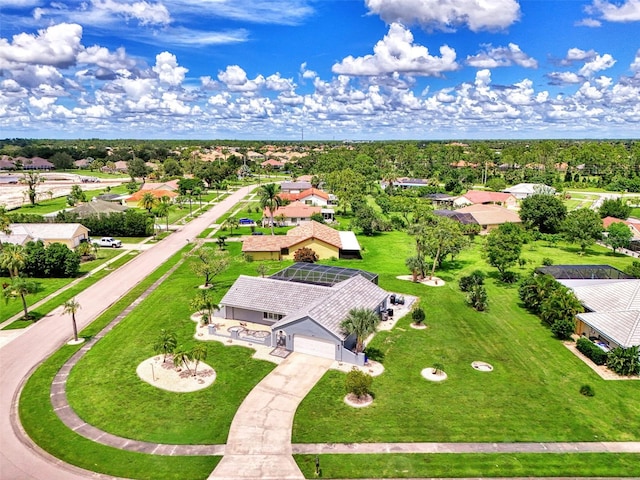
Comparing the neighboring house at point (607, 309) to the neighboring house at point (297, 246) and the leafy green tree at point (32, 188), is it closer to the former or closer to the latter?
the neighboring house at point (297, 246)

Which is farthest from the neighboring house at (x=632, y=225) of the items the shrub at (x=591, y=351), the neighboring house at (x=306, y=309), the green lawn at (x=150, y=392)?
the green lawn at (x=150, y=392)

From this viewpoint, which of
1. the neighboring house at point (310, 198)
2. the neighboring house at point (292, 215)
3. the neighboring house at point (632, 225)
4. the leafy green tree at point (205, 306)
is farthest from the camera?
the neighboring house at point (310, 198)

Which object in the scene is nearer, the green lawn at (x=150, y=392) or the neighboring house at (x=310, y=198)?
the green lawn at (x=150, y=392)

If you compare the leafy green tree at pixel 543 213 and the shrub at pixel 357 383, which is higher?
the leafy green tree at pixel 543 213

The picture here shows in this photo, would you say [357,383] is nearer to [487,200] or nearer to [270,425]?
[270,425]

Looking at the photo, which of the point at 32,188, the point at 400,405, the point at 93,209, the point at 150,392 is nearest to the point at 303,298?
the point at 400,405

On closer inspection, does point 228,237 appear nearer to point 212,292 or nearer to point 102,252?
point 102,252
